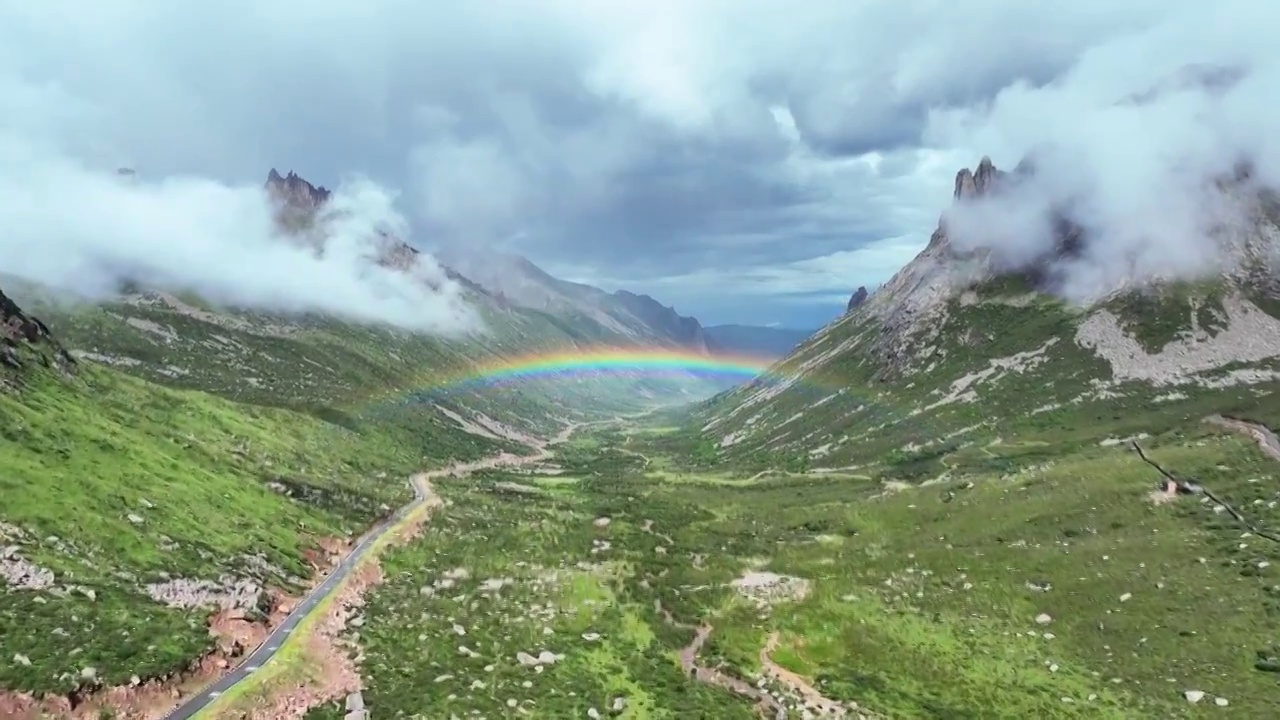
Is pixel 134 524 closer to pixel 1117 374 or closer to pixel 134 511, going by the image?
pixel 134 511

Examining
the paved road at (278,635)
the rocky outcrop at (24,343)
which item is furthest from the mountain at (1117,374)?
the rocky outcrop at (24,343)

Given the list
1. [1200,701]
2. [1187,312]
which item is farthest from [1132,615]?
[1187,312]

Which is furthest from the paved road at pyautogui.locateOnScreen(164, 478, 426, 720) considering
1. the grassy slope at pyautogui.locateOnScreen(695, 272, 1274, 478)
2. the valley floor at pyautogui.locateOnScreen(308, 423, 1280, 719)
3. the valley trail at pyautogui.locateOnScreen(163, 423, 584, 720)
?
the grassy slope at pyautogui.locateOnScreen(695, 272, 1274, 478)

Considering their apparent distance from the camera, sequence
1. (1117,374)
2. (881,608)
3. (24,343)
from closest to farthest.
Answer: (881,608) < (24,343) < (1117,374)

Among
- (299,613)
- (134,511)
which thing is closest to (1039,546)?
(299,613)

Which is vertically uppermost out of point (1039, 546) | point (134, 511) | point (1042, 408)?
point (1042, 408)

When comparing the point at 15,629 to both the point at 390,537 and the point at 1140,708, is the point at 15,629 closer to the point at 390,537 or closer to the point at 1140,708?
the point at 390,537

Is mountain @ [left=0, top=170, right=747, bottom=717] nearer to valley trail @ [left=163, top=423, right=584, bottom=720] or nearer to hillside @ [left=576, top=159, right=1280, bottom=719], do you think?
valley trail @ [left=163, top=423, right=584, bottom=720]
